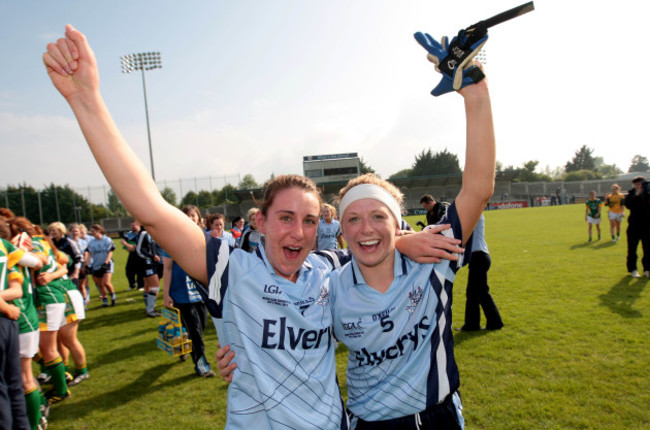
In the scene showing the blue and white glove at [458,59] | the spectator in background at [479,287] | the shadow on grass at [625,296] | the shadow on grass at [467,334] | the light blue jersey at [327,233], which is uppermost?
the blue and white glove at [458,59]

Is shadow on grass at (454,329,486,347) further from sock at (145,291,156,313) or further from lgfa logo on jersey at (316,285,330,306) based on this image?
sock at (145,291,156,313)

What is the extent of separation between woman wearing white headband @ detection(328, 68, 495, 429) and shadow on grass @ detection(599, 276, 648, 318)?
662 cm

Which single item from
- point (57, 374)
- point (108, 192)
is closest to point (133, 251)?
point (57, 374)

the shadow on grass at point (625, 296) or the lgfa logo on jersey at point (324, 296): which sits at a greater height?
the lgfa logo on jersey at point (324, 296)

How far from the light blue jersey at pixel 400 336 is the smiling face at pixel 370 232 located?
13 centimetres

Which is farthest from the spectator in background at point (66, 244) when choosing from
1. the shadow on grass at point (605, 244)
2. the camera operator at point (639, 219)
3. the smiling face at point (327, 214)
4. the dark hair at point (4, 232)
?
the shadow on grass at point (605, 244)

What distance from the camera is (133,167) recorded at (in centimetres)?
160

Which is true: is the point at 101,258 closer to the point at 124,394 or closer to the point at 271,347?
the point at 124,394

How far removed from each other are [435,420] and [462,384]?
310cm

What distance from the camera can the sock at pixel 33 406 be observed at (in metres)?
4.06

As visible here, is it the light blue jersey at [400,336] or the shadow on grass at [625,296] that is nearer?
the light blue jersey at [400,336]

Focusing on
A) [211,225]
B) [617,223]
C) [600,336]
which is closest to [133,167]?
[211,225]

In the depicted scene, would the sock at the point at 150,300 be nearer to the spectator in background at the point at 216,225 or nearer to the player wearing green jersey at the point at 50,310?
the spectator in background at the point at 216,225

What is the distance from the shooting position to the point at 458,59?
5.93 ft
